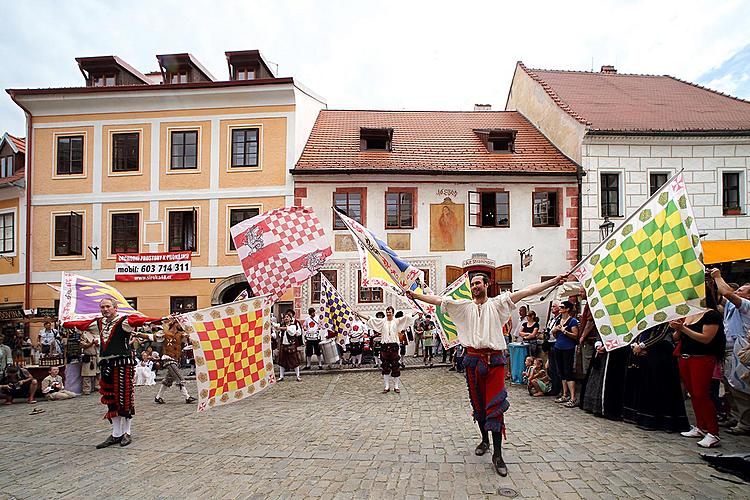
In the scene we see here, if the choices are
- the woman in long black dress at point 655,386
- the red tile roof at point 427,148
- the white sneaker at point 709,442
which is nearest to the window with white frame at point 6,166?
the red tile roof at point 427,148

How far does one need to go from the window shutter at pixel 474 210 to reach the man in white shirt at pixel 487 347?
49.7 ft

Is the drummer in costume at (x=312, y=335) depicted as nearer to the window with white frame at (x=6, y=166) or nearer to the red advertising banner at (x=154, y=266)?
the red advertising banner at (x=154, y=266)

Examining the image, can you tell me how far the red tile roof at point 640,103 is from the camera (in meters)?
21.5

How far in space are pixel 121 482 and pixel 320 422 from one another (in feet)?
11.0

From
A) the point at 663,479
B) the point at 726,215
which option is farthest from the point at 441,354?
the point at 663,479

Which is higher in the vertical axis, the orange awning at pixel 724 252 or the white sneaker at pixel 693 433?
the orange awning at pixel 724 252

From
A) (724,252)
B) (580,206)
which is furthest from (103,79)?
(724,252)

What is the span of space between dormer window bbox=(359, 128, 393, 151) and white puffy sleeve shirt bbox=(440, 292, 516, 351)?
1688cm

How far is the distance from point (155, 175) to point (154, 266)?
3.66 m

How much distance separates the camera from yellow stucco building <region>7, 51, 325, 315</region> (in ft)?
68.8

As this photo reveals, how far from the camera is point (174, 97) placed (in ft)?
69.9

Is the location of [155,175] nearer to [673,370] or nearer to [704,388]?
[673,370]

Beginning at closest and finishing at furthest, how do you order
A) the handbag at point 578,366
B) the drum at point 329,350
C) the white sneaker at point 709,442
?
the white sneaker at point 709,442 → the handbag at point 578,366 → the drum at point 329,350

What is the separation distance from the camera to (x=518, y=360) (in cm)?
1261
